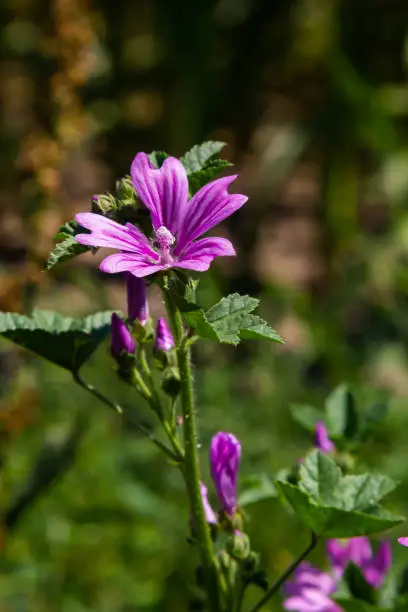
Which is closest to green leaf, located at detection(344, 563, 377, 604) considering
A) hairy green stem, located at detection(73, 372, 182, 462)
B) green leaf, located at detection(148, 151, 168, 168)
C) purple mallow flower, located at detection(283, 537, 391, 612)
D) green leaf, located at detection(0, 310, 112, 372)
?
purple mallow flower, located at detection(283, 537, 391, 612)

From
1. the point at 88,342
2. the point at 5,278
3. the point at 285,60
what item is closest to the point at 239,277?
the point at 285,60

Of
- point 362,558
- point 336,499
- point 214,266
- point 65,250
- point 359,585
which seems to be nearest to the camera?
point 65,250

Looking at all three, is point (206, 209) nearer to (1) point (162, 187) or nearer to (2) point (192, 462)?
(1) point (162, 187)

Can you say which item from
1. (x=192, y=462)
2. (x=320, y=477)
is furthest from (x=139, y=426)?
(x=320, y=477)

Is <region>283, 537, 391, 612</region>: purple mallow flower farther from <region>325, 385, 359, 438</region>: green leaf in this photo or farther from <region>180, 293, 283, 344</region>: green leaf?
<region>180, 293, 283, 344</region>: green leaf

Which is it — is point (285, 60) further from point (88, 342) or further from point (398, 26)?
point (88, 342)

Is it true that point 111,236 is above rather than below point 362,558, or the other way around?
above
